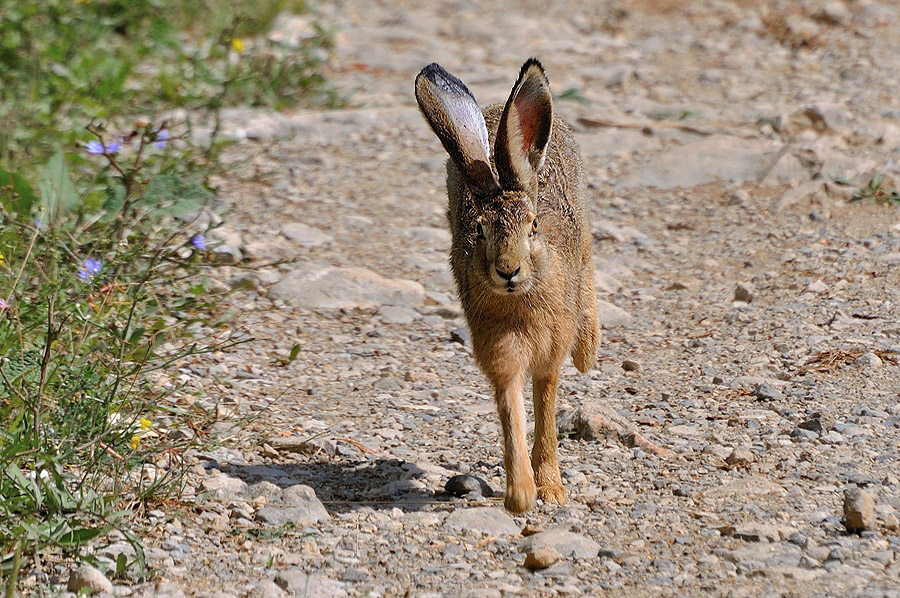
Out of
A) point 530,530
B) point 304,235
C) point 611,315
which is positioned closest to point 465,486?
point 530,530

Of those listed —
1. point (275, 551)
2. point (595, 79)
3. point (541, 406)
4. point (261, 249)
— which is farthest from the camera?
point (595, 79)

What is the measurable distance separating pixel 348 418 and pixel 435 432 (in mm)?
387

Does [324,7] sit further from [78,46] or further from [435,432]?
[435,432]

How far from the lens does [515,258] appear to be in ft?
14.4

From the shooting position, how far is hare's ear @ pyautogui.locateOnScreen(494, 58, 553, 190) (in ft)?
14.7

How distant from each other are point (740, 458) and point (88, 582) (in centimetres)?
239

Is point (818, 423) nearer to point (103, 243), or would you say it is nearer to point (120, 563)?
point (120, 563)

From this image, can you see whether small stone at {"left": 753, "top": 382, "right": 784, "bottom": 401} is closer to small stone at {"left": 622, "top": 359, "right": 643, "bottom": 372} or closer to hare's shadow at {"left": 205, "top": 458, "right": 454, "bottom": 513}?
small stone at {"left": 622, "top": 359, "right": 643, "bottom": 372}

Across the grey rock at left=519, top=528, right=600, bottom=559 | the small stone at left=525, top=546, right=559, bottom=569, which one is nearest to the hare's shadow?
the grey rock at left=519, top=528, right=600, bottom=559

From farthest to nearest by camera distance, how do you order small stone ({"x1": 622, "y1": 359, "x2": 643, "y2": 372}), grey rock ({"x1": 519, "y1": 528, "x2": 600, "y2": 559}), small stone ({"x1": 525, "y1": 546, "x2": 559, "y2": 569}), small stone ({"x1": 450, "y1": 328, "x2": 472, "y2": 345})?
small stone ({"x1": 450, "y1": 328, "x2": 472, "y2": 345}) < small stone ({"x1": 622, "y1": 359, "x2": 643, "y2": 372}) < grey rock ({"x1": 519, "y1": 528, "x2": 600, "y2": 559}) < small stone ({"x1": 525, "y1": 546, "x2": 559, "y2": 569})

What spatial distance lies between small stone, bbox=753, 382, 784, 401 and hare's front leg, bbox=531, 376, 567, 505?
3.41 ft

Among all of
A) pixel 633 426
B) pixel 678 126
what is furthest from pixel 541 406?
pixel 678 126

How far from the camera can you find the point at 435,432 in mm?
5270

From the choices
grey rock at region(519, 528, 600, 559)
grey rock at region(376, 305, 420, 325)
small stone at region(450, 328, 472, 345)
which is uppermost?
grey rock at region(519, 528, 600, 559)
